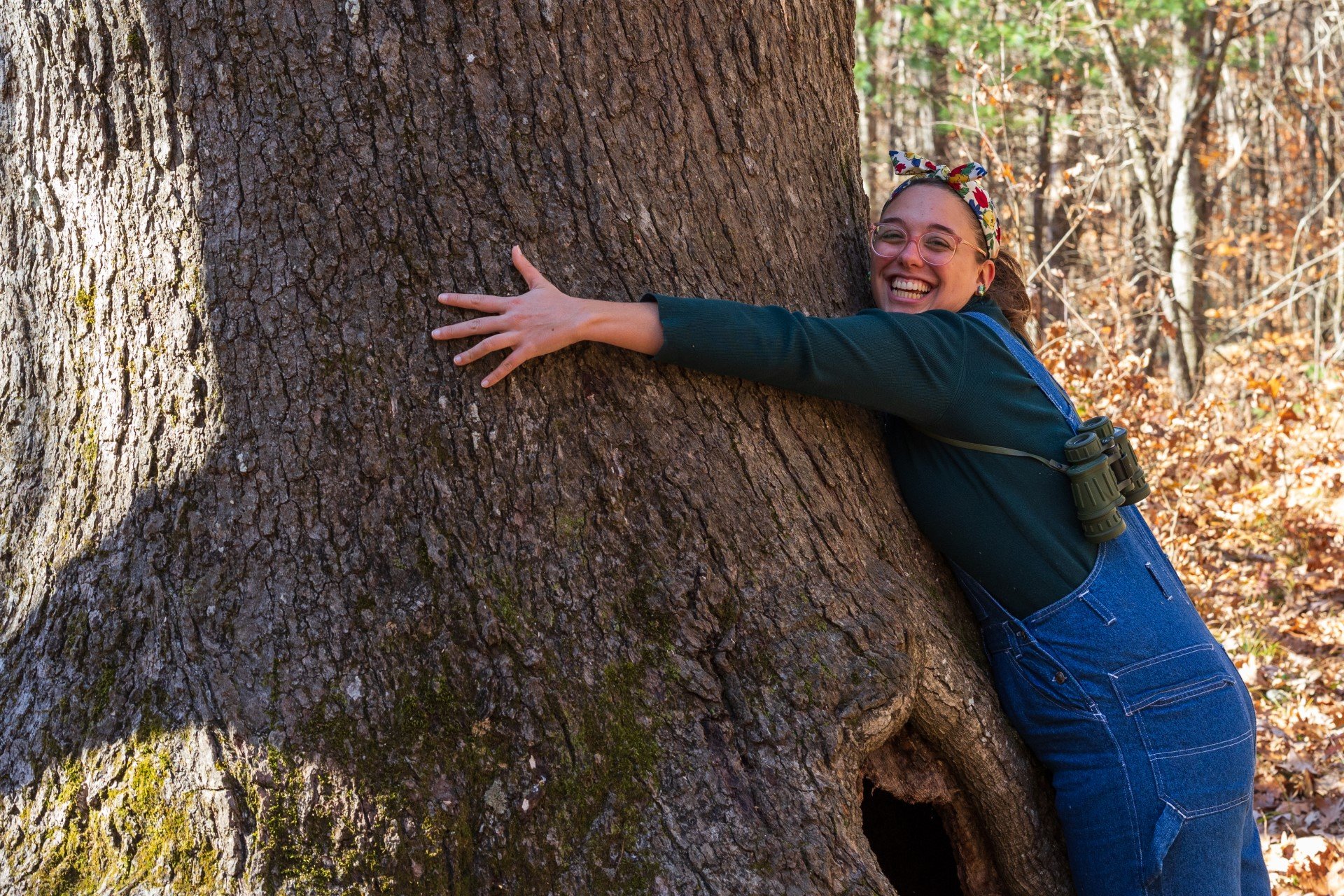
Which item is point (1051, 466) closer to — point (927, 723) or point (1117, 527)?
point (1117, 527)

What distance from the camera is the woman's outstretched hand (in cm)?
220

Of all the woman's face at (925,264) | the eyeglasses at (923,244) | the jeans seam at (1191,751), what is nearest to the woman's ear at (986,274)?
the woman's face at (925,264)

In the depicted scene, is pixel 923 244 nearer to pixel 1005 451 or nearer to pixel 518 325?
pixel 1005 451

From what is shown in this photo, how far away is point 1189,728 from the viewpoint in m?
2.52

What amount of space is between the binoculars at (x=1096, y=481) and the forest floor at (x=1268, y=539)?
225cm

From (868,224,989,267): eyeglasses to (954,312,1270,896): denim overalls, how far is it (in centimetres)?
40

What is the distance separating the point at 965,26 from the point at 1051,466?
8083mm

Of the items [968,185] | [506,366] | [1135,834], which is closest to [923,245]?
[968,185]

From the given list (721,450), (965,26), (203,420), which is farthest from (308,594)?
(965,26)

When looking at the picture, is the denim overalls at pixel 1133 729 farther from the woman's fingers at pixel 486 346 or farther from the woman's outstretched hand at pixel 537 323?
the woman's fingers at pixel 486 346

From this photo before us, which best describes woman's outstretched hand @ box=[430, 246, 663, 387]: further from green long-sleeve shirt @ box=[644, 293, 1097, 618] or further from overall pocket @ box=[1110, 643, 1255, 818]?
overall pocket @ box=[1110, 643, 1255, 818]

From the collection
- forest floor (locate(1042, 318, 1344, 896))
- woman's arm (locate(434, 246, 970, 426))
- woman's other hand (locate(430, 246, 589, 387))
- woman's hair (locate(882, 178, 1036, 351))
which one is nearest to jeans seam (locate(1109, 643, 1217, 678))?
woman's arm (locate(434, 246, 970, 426))

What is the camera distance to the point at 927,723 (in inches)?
98.3

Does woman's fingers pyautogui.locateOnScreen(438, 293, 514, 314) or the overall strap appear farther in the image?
the overall strap
